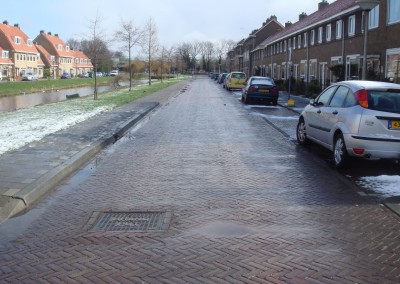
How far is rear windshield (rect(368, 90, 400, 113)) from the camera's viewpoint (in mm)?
7652

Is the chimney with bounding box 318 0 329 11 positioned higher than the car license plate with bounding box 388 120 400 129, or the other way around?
the chimney with bounding box 318 0 329 11

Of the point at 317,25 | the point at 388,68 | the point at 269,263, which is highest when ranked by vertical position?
the point at 317,25

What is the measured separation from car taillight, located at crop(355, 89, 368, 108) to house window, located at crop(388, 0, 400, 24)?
12924 mm

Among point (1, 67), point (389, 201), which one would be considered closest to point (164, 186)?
point (389, 201)

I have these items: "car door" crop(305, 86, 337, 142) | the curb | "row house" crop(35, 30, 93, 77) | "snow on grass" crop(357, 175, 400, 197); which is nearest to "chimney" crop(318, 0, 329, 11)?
"car door" crop(305, 86, 337, 142)

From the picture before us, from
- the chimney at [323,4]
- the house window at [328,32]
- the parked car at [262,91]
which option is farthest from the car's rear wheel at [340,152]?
the chimney at [323,4]

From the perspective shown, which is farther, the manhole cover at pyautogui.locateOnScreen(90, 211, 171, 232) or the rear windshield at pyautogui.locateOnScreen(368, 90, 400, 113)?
the rear windshield at pyautogui.locateOnScreen(368, 90, 400, 113)

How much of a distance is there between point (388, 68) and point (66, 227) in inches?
715

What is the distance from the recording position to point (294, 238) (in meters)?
4.83

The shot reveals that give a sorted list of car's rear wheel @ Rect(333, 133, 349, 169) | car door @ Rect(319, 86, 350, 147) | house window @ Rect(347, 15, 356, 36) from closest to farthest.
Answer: car's rear wheel @ Rect(333, 133, 349, 169) → car door @ Rect(319, 86, 350, 147) → house window @ Rect(347, 15, 356, 36)

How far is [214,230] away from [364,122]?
12.6ft

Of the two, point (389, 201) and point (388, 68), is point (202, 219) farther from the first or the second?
point (388, 68)

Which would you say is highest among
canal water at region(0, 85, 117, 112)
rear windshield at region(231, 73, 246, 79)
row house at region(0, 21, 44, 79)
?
row house at region(0, 21, 44, 79)

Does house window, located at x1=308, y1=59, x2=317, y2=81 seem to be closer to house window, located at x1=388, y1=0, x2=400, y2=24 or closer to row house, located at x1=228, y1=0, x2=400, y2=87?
row house, located at x1=228, y1=0, x2=400, y2=87
